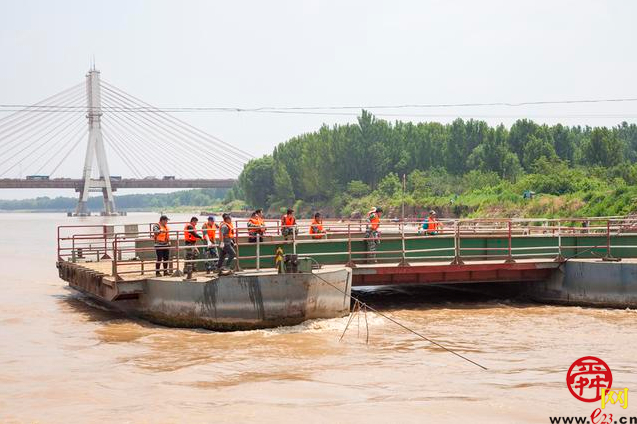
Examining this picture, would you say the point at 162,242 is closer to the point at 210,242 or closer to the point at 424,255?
the point at 210,242

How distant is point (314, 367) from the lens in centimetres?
1563

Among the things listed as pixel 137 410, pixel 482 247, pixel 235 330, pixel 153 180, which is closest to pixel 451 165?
pixel 153 180

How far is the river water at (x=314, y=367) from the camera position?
40.9ft

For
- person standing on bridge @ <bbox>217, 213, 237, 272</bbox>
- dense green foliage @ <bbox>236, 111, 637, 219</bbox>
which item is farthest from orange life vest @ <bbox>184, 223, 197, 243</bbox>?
dense green foliage @ <bbox>236, 111, 637, 219</bbox>

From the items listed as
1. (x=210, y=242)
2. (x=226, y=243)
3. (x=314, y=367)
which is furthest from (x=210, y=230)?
(x=314, y=367)

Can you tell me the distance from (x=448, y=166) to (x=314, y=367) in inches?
3502

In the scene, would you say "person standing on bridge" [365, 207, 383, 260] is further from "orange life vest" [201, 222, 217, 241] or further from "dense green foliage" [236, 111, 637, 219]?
"dense green foliage" [236, 111, 637, 219]

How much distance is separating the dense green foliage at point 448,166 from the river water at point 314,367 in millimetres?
41710

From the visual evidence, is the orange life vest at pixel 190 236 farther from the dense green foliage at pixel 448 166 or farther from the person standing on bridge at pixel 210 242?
the dense green foliage at pixel 448 166

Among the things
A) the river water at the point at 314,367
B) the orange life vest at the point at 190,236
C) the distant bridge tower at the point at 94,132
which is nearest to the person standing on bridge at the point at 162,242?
the orange life vest at the point at 190,236

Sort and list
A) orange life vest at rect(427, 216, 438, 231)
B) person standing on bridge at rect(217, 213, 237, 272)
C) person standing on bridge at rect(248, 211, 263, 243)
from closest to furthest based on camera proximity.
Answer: person standing on bridge at rect(217, 213, 237, 272), person standing on bridge at rect(248, 211, 263, 243), orange life vest at rect(427, 216, 438, 231)

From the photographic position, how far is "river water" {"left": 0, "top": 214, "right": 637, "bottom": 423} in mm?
12477

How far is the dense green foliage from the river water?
4171cm

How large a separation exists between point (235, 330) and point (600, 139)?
7254 centimetres
